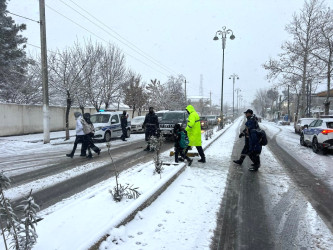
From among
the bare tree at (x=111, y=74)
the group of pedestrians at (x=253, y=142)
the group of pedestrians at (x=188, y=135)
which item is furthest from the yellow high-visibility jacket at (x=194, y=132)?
the bare tree at (x=111, y=74)

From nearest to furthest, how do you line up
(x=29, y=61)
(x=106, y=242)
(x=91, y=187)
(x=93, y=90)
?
(x=106, y=242)
(x=91, y=187)
(x=93, y=90)
(x=29, y=61)

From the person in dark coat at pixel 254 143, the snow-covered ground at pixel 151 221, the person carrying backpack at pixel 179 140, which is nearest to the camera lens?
the snow-covered ground at pixel 151 221

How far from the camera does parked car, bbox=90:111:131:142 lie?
47.3ft

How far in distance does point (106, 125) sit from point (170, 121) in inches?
147

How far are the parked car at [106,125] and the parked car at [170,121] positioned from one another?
299cm

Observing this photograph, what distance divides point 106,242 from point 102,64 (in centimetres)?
2237

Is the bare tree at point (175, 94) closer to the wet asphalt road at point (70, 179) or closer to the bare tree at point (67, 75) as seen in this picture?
the bare tree at point (67, 75)

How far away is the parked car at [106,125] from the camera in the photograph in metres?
14.4

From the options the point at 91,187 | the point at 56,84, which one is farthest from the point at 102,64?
the point at 91,187

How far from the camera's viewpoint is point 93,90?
22281 millimetres

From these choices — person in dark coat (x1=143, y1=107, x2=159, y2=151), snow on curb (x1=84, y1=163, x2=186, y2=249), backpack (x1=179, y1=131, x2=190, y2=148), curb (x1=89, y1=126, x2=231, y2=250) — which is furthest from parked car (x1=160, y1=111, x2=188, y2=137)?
snow on curb (x1=84, y1=163, x2=186, y2=249)

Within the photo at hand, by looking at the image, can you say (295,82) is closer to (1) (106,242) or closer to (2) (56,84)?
(2) (56,84)

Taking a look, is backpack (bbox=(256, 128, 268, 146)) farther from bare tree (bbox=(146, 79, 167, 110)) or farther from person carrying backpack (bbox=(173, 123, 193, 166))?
bare tree (bbox=(146, 79, 167, 110))

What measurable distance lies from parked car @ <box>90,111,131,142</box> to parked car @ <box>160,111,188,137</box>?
2.99m
